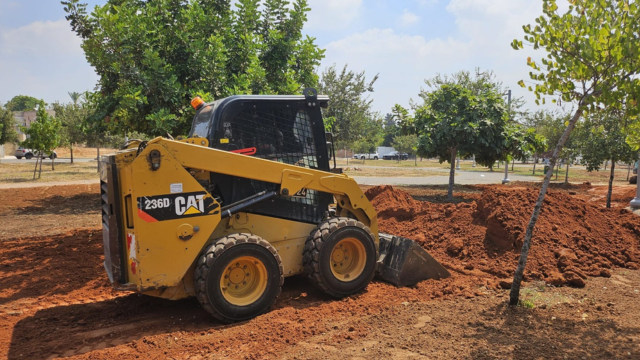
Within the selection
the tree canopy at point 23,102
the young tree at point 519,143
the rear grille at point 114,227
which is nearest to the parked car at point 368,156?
the young tree at point 519,143

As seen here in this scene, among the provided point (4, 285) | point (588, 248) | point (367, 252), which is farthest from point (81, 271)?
point (588, 248)

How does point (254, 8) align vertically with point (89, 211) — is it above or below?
above

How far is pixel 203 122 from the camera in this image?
5828 mm

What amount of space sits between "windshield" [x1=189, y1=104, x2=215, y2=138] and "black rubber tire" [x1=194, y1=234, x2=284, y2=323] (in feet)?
4.73

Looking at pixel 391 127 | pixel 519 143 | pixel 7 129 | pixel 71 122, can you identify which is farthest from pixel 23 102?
pixel 519 143

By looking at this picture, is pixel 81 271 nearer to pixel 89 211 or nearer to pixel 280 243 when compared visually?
pixel 280 243

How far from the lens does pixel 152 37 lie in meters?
10.9

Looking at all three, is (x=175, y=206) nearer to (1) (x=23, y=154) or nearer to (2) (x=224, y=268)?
(2) (x=224, y=268)

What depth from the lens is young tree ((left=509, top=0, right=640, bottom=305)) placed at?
447 cm

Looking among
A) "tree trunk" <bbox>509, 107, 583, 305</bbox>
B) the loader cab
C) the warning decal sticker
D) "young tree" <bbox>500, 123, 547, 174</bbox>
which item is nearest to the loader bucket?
the loader cab

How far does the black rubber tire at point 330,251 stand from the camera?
5.45m

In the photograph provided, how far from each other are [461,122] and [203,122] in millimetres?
10850

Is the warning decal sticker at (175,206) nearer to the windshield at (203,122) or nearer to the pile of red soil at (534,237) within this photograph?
the windshield at (203,122)

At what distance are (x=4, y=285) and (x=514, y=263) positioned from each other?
7442 millimetres
